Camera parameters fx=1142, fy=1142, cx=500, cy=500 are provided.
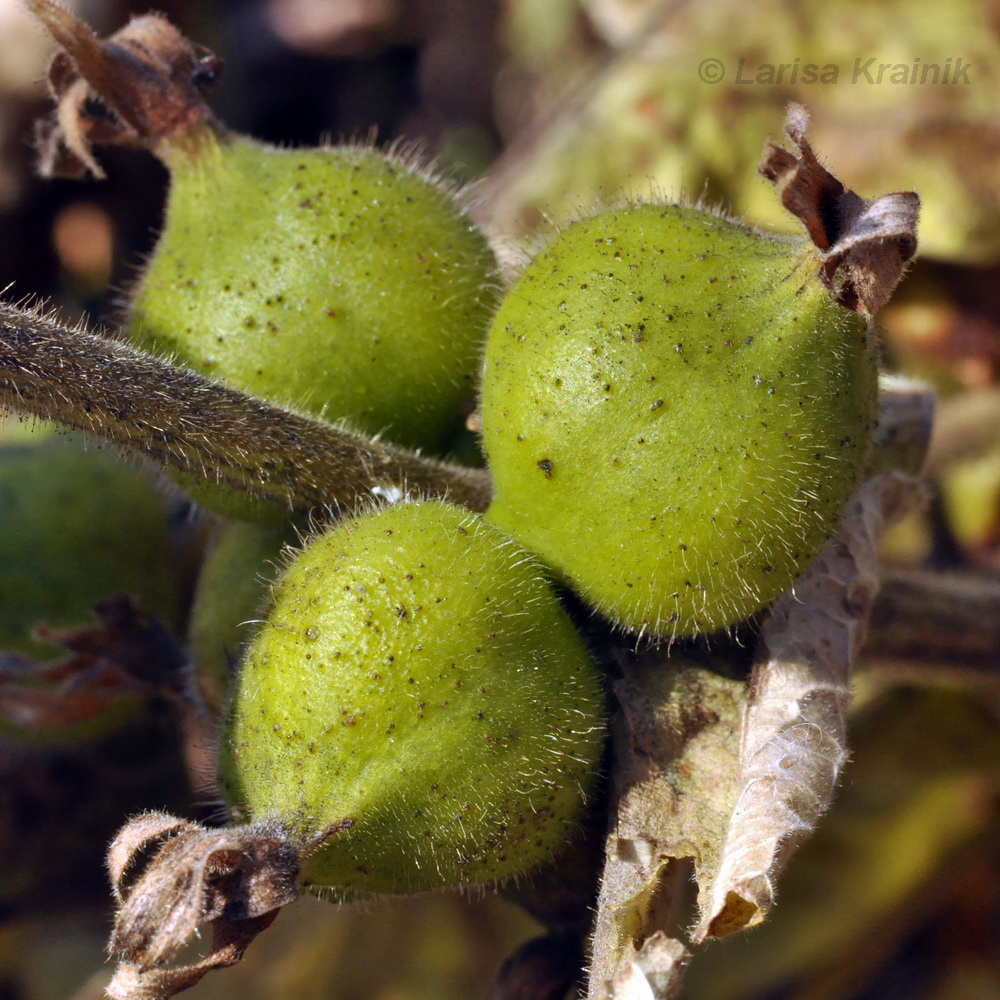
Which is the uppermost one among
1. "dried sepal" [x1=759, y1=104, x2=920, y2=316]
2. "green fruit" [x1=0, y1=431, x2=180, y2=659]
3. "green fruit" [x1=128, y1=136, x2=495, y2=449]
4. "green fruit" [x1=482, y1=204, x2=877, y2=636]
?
"dried sepal" [x1=759, y1=104, x2=920, y2=316]

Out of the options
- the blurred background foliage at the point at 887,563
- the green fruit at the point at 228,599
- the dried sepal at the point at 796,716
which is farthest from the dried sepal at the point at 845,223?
the blurred background foliage at the point at 887,563

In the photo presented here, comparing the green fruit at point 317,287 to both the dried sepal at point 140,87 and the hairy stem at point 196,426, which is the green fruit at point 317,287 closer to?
the dried sepal at point 140,87

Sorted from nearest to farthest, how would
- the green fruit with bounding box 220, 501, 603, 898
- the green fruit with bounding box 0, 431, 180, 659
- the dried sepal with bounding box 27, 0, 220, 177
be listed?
1. the green fruit with bounding box 220, 501, 603, 898
2. the dried sepal with bounding box 27, 0, 220, 177
3. the green fruit with bounding box 0, 431, 180, 659

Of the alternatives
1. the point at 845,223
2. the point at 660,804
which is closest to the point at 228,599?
the point at 660,804

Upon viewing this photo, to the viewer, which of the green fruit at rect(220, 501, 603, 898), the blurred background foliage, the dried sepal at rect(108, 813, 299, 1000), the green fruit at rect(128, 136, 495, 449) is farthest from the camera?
the blurred background foliage

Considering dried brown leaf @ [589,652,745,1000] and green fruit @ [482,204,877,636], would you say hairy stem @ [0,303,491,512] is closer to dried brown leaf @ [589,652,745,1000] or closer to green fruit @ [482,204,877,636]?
green fruit @ [482,204,877,636]

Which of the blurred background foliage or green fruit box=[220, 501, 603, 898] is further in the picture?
the blurred background foliage

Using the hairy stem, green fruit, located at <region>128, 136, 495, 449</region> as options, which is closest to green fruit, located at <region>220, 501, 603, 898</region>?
the hairy stem

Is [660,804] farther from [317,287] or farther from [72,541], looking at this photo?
[72,541]
